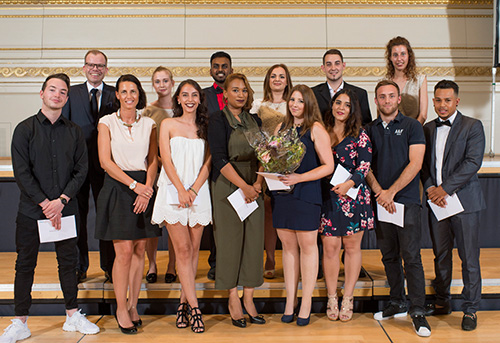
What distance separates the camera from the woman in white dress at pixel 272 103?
3.47m

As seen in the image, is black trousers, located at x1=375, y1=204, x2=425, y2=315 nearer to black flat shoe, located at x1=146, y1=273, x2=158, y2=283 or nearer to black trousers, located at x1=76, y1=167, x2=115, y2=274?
black flat shoe, located at x1=146, y1=273, x2=158, y2=283

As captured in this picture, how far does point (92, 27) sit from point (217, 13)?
167 cm

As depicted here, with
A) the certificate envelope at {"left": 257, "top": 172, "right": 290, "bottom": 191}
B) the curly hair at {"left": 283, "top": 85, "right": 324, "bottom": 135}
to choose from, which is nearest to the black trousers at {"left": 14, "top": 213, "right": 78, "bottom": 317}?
the certificate envelope at {"left": 257, "top": 172, "right": 290, "bottom": 191}

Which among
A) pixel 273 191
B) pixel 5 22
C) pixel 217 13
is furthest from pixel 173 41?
pixel 273 191

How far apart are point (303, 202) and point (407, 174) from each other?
28.3 inches

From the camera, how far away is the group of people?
3143 millimetres

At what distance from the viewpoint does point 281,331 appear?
127 inches

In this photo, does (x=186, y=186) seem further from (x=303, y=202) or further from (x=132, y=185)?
(x=303, y=202)

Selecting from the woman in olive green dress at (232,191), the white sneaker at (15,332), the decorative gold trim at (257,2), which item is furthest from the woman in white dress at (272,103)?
the decorative gold trim at (257,2)

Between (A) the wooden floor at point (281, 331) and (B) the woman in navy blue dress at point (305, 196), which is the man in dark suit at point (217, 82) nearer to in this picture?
(B) the woman in navy blue dress at point (305, 196)

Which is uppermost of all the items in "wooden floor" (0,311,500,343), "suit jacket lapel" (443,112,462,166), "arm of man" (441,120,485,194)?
"suit jacket lapel" (443,112,462,166)

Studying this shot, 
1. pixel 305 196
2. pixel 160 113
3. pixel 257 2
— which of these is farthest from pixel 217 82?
pixel 257 2

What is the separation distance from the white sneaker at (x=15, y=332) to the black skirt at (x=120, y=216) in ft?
2.39

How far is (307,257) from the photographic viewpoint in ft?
10.7
